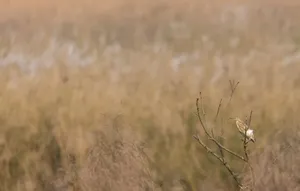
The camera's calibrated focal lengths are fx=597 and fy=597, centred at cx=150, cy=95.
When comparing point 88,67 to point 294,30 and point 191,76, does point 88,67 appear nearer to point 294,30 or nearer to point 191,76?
point 191,76

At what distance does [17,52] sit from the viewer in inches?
62.6

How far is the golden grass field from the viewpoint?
142cm

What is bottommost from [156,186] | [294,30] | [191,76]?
[156,186]

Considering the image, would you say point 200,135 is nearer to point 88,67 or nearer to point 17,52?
point 88,67

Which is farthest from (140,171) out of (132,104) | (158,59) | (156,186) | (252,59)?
(252,59)

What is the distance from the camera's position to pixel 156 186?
1.44m

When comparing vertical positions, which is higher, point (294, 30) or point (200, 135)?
point (294, 30)

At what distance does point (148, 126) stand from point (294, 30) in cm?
43

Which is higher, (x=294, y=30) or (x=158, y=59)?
(x=294, y=30)

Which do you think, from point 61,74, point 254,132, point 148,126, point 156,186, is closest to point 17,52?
point 61,74

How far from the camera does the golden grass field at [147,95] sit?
1.42 meters

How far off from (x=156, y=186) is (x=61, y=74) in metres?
0.38

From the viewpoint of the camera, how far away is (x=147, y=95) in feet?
4.87

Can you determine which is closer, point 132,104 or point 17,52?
point 132,104
